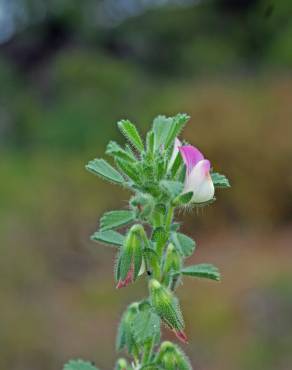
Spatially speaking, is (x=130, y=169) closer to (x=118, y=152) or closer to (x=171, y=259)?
(x=118, y=152)

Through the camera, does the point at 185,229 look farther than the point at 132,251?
Yes

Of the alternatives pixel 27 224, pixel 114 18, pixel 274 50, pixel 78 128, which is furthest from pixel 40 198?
pixel 114 18

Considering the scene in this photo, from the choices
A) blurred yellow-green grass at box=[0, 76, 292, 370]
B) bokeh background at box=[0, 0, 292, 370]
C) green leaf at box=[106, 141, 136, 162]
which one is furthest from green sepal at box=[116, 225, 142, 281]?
blurred yellow-green grass at box=[0, 76, 292, 370]

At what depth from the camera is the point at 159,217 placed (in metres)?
1.11

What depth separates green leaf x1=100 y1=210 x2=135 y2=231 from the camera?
1108 millimetres

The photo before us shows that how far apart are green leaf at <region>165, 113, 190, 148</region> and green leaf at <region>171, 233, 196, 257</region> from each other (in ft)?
0.47

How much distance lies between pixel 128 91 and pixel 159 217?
1145cm

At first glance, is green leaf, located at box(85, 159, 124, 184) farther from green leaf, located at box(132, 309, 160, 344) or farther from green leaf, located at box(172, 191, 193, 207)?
green leaf, located at box(132, 309, 160, 344)

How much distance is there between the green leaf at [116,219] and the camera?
111 centimetres

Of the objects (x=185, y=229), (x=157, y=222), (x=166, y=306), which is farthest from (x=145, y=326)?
(x=185, y=229)

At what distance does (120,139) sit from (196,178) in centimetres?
980

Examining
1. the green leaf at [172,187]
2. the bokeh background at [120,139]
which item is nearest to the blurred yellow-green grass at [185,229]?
the bokeh background at [120,139]

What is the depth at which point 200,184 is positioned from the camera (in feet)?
3.58

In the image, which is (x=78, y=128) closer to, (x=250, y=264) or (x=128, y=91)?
(x=128, y=91)
